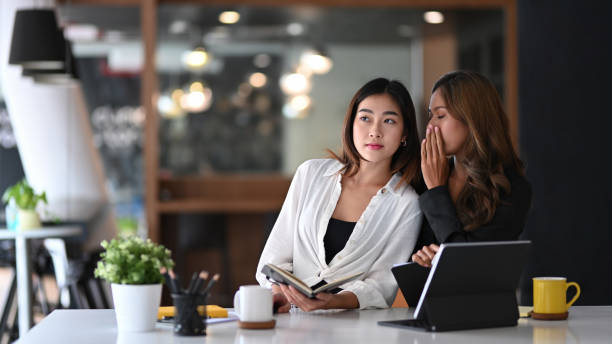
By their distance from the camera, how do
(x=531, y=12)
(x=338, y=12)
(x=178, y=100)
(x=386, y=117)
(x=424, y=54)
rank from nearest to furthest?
(x=386, y=117), (x=531, y=12), (x=338, y=12), (x=424, y=54), (x=178, y=100)

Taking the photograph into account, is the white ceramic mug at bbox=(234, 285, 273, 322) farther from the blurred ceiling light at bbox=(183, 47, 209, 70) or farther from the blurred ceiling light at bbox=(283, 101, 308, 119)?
the blurred ceiling light at bbox=(283, 101, 308, 119)

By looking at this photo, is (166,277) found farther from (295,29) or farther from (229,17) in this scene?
(295,29)

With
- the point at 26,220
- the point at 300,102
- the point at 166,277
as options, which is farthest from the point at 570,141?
the point at 300,102

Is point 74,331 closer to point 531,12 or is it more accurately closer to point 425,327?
point 425,327

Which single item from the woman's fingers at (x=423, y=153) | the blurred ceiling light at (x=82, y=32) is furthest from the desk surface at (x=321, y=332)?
the blurred ceiling light at (x=82, y=32)

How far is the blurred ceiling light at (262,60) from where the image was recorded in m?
9.57

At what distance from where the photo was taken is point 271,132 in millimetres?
9781

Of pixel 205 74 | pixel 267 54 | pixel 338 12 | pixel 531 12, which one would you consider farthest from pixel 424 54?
pixel 531 12

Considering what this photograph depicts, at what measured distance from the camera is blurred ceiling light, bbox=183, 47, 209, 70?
8.69 meters

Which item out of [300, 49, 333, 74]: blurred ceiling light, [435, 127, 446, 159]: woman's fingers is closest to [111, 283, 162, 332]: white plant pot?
[435, 127, 446, 159]: woman's fingers

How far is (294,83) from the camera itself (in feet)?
31.0

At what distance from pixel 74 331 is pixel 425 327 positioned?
2.86 feet

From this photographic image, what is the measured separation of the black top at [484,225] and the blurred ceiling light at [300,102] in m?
7.02

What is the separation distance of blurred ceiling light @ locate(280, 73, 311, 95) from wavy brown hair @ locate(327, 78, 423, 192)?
6.72 m
